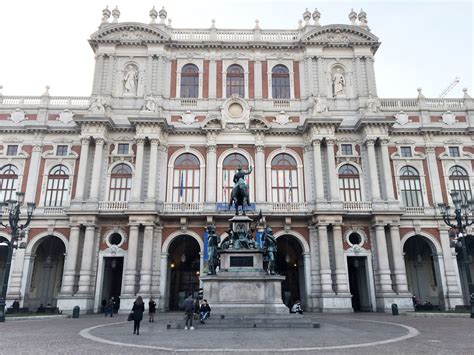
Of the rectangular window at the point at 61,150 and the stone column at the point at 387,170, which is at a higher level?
the rectangular window at the point at 61,150

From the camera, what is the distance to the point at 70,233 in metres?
27.8

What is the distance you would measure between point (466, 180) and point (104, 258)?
97.2 ft

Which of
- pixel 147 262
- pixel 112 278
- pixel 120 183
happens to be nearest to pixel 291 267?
pixel 147 262

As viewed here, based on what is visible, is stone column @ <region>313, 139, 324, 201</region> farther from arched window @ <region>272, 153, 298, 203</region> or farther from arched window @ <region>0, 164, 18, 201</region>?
arched window @ <region>0, 164, 18, 201</region>

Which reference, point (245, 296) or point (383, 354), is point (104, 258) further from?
point (383, 354)

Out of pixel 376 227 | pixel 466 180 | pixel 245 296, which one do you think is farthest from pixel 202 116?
pixel 466 180

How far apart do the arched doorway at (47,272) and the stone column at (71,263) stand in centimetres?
299

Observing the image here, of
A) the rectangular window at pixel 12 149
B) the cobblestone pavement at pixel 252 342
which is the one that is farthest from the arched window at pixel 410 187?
the rectangular window at pixel 12 149

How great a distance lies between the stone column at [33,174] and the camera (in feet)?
97.8

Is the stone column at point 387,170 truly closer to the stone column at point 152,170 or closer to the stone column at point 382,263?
the stone column at point 382,263

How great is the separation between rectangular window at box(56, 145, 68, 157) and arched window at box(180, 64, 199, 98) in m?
10.7

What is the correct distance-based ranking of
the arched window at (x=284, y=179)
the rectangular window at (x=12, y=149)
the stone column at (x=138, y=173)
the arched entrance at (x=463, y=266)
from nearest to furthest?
the stone column at (x=138, y=173) < the arched entrance at (x=463, y=266) < the arched window at (x=284, y=179) < the rectangular window at (x=12, y=149)

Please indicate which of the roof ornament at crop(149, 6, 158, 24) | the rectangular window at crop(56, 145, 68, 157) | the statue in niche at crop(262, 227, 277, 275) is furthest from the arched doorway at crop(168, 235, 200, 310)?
the roof ornament at crop(149, 6, 158, 24)

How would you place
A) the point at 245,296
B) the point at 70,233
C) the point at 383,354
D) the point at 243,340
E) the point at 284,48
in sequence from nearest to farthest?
the point at 383,354, the point at 243,340, the point at 245,296, the point at 70,233, the point at 284,48
